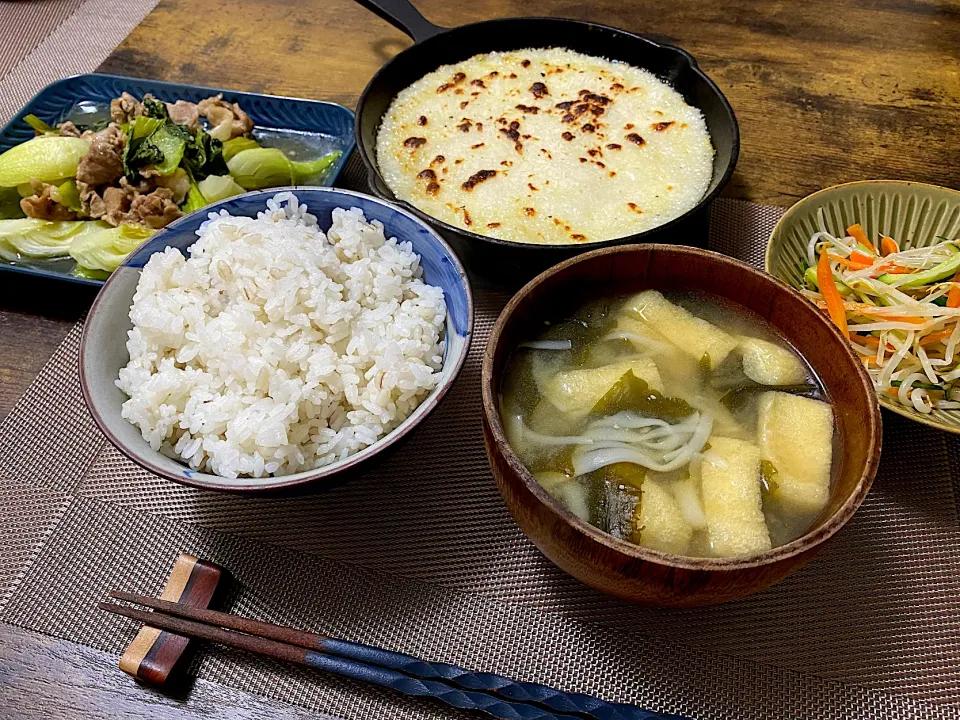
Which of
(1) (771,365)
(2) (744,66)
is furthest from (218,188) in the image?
(2) (744,66)

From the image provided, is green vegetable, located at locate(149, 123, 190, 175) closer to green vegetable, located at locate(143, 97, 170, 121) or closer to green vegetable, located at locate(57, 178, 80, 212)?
green vegetable, located at locate(143, 97, 170, 121)

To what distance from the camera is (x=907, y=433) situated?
1499mm

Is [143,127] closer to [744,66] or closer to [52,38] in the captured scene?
[52,38]

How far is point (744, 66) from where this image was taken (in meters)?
2.37

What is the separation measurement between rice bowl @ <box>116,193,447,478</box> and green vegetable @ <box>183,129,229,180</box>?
48 centimetres

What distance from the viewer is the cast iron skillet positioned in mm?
1579

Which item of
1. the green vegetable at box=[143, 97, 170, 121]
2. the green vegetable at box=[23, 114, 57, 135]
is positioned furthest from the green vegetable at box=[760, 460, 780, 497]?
the green vegetable at box=[23, 114, 57, 135]

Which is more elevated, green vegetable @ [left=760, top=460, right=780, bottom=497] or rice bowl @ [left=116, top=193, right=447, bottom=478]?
green vegetable @ [left=760, top=460, right=780, bottom=497]

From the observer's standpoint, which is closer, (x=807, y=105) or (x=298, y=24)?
(x=807, y=105)

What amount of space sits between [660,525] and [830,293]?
81cm

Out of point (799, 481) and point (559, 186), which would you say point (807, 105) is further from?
point (799, 481)

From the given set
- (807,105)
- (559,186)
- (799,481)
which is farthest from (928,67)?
(799,481)

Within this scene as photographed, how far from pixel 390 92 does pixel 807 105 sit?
1299 millimetres

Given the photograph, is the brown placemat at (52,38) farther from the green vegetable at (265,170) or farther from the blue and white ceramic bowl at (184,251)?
the blue and white ceramic bowl at (184,251)
